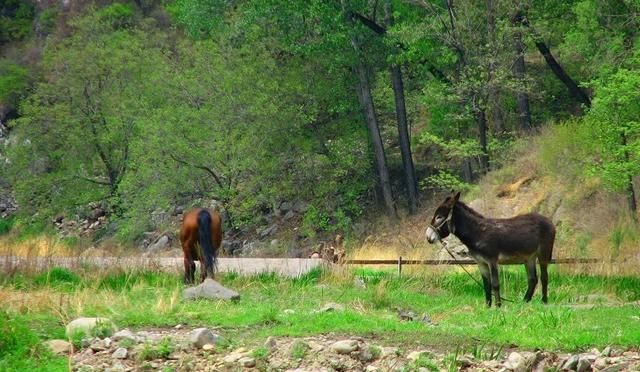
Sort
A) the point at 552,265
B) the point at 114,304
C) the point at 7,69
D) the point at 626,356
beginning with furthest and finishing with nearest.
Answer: the point at 7,69
the point at 552,265
the point at 114,304
the point at 626,356

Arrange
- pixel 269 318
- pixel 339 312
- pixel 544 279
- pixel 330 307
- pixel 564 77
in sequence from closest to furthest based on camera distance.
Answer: pixel 269 318 < pixel 339 312 < pixel 330 307 < pixel 544 279 < pixel 564 77

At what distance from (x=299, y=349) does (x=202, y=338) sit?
4.25 ft

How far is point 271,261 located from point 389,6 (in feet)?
61.1

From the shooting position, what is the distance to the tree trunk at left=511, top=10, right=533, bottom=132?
99.6ft

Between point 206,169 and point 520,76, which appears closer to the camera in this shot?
point 520,76

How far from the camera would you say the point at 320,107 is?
128 feet

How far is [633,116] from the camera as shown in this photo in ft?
73.4

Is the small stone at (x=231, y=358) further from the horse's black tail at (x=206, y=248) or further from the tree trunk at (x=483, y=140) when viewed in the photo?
the tree trunk at (x=483, y=140)

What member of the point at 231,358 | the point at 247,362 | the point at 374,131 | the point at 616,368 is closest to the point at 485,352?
the point at 616,368

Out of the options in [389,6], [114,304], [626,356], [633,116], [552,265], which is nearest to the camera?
[626,356]

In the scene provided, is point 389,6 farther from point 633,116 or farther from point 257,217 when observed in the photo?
point 633,116

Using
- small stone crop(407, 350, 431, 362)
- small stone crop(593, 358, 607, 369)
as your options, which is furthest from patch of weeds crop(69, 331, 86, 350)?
small stone crop(593, 358, 607, 369)

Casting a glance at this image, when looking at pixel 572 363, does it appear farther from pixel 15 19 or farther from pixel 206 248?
pixel 15 19

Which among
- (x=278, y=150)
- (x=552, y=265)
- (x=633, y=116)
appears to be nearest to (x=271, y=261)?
(x=552, y=265)
